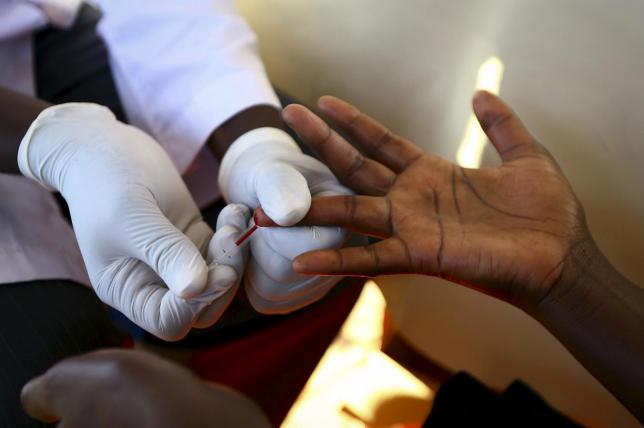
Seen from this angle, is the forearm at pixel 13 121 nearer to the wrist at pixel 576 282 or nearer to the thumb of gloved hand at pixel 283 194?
the thumb of gloved hand at pixel 283 194

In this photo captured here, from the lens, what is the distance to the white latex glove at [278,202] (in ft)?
1.65

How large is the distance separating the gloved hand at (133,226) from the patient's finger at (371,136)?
156 mm

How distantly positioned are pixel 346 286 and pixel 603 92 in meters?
0.41

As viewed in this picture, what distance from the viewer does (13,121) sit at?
0.60 metres

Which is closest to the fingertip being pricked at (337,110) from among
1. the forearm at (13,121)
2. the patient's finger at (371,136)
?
the patient's finger at (371,136)

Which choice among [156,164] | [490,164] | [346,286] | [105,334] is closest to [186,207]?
[156,164]

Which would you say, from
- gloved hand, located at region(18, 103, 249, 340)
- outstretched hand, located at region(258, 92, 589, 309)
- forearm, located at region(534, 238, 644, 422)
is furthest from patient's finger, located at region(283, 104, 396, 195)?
forearm, located at region(534, 238, 644, 422)

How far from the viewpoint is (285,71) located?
3.14 feet

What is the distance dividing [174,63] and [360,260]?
1.40 feet

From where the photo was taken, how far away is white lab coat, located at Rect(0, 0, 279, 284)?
73 cm

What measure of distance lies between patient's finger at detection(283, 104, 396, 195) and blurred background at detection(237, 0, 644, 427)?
0.75 feet

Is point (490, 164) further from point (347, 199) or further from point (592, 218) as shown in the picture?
point (347, 199)

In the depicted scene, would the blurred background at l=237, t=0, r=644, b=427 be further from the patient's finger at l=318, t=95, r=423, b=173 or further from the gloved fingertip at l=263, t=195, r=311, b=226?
the gloved fingertip at l=263, t=195, r=311, b=226

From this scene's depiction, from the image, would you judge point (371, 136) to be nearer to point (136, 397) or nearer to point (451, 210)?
point (451, 210)
